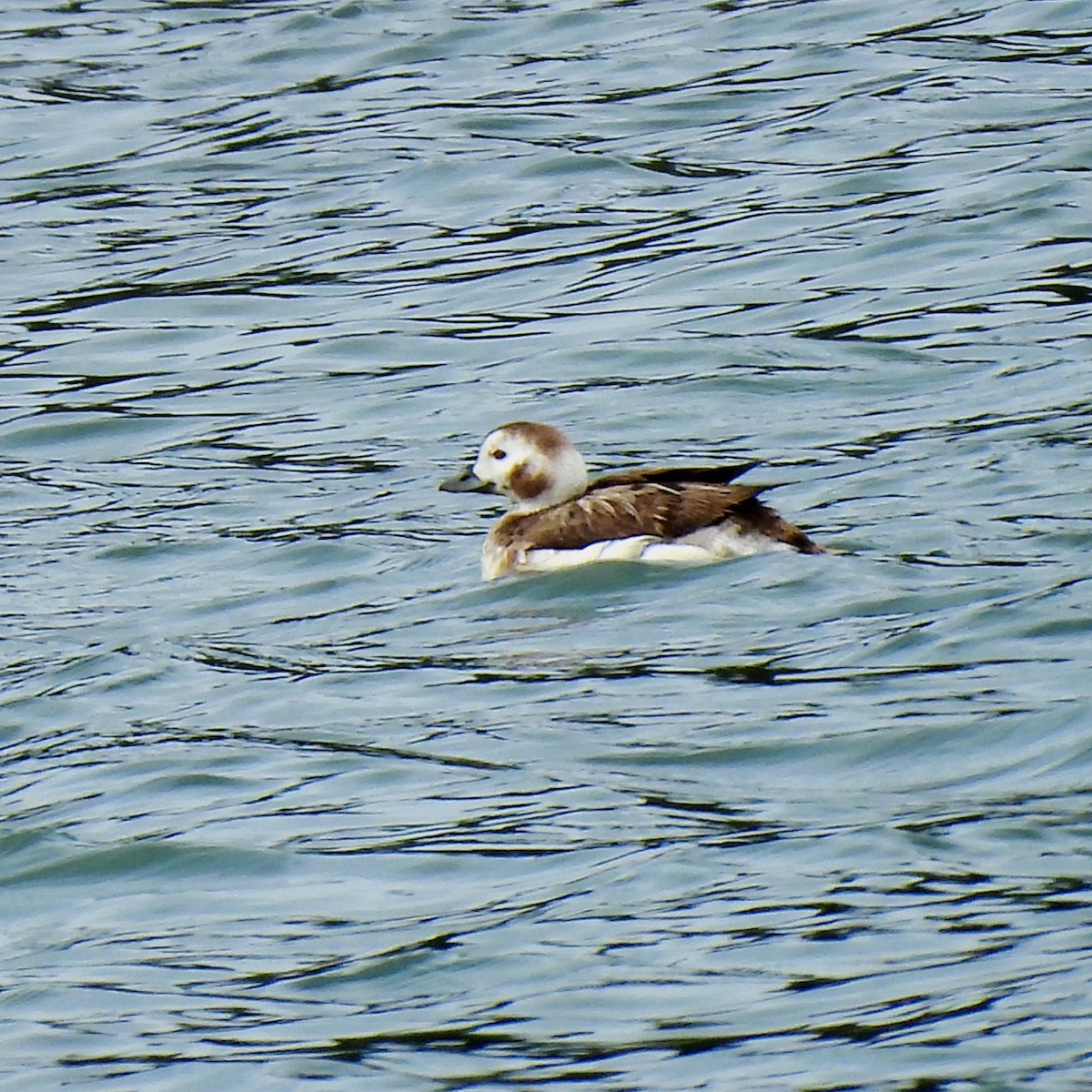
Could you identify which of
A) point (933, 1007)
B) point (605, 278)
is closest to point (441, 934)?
point (933, 1007)

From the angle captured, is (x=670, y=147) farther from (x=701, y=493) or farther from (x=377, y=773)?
(x=377, y=773)

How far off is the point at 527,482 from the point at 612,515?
28.2 inches

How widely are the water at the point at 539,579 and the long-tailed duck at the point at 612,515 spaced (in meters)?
0.10

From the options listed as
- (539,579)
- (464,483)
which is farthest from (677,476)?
(464,483)

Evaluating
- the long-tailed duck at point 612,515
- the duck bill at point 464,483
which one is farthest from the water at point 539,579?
the duck bill at point 464,483

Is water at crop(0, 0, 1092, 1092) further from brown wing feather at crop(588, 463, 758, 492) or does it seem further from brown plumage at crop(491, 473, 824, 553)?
brown wing feather at crop(588, 463, 758, 492)

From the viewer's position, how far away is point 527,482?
1016cm

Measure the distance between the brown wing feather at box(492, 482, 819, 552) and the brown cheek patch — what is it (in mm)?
302

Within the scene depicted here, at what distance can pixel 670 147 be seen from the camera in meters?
15.2

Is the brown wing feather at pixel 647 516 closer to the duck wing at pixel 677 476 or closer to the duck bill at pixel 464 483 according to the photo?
the duck wing at pixel 677 476

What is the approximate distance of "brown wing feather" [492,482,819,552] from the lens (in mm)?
9289

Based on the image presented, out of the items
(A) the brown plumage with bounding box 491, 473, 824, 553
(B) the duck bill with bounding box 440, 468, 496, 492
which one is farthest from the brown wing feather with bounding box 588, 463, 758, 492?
(B) the duck bill with bounding box 440, 468, 496, 492

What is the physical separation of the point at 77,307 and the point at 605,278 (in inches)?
96.8

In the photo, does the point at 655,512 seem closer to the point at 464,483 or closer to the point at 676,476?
the point at 676,476
